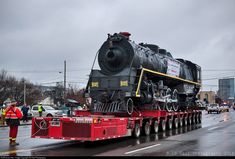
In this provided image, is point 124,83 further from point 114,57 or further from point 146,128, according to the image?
point 146,128

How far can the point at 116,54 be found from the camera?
1681 centimetres

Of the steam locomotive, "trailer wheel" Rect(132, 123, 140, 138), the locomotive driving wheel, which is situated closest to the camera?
"trailer wheel" Rect(132, 123, 140, 138)

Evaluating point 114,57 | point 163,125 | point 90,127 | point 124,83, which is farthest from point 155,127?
point 90,127

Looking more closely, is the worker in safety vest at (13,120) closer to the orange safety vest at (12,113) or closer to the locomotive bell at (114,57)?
the orange safety vest at (12,113)

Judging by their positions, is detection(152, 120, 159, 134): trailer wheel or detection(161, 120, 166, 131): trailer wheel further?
detection(161, 120, 166, 131): trailer wheel

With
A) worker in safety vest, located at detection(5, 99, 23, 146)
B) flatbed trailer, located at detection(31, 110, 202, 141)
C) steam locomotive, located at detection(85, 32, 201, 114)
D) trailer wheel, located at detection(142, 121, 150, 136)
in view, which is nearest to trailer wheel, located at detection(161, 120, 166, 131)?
steam locomotive, located at detection(85, 32, 201, 114)

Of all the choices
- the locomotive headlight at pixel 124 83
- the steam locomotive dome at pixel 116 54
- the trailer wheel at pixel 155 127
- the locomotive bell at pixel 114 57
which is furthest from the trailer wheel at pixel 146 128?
the locomotive bell at pixel 114 57

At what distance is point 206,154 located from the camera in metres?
10.6

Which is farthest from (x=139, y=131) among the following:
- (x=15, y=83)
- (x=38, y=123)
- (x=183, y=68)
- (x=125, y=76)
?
(x=15, y=83)

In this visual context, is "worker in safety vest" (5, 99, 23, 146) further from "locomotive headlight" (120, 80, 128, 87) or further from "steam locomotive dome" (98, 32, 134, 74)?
"steam locomotive dome" (98, 32, 134, 74)

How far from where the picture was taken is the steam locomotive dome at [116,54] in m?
16.7

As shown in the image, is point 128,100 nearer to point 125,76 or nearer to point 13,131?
point 125,76

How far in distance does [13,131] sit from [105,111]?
445 cm

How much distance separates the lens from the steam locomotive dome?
16.7 m
